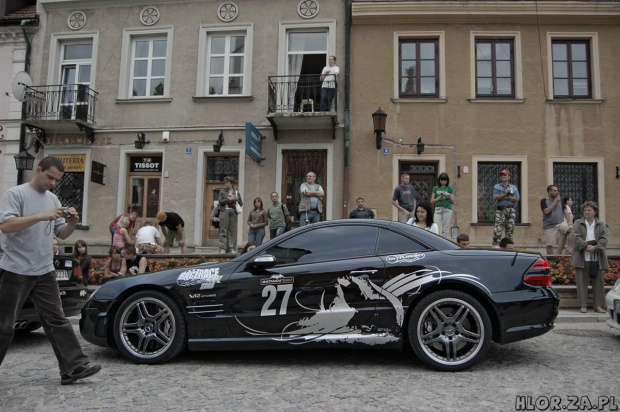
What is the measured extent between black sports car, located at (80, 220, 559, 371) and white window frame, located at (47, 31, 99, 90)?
482 inches

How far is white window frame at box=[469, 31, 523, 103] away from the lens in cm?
1360

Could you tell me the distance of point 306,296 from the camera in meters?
4.71

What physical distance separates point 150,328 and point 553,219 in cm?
917

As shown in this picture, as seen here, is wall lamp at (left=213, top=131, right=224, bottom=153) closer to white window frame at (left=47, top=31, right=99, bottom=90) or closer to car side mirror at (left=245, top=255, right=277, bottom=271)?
white window frame at (left=47, top=31, right=99, bottom=90)

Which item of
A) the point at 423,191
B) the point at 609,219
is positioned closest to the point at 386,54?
the point at 423,191

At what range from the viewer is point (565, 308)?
8.31m

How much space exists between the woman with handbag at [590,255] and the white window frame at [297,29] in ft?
28.1

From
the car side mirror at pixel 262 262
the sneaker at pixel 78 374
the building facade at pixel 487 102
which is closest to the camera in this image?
the sneaker at pixel 78 374

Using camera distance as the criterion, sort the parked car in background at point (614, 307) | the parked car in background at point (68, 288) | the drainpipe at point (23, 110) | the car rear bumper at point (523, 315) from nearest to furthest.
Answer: the car rear bumper at point (523, 315), the parked car in background at point (614, 307), the parked car in background at point (68, 288), the drainpipe at point (23, 110)

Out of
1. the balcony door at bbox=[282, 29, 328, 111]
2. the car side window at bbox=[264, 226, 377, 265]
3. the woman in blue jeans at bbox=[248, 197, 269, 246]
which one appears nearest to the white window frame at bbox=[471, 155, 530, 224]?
the balcony door at bbox=[282, 29, 328, 111]

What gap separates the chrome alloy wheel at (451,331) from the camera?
455 cm

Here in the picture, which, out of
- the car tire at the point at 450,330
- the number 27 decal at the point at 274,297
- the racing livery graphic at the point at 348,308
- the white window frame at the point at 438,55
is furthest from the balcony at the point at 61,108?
the car tire at the point at 450,330

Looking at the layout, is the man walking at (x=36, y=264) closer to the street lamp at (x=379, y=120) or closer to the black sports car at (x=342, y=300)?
the black sports car at (x=342, y=300)

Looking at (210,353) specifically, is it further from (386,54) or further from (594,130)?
(594,130)
